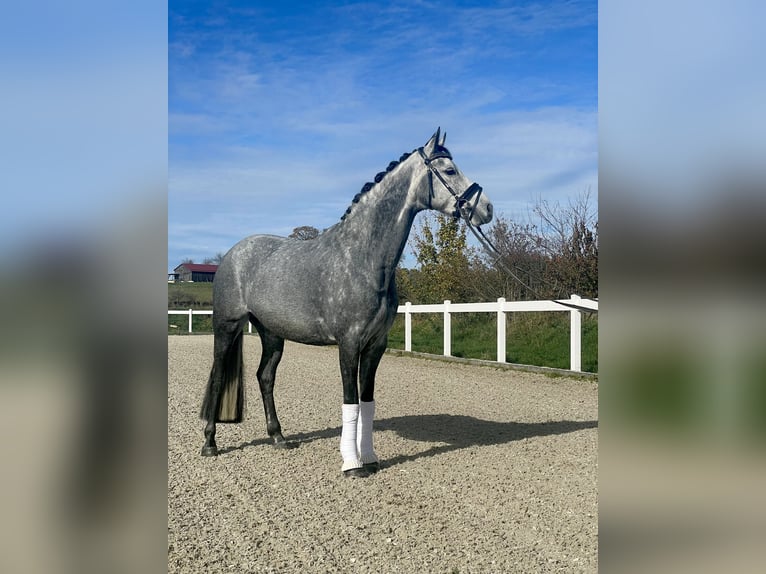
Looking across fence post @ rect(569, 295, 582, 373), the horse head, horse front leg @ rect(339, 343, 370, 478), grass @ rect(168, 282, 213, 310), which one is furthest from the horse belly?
grass @ rect(168, 282, 213, 310)

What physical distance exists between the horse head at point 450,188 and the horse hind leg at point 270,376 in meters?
1.96

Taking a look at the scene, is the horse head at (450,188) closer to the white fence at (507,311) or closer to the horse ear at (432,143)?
the horse ear at (432,143)

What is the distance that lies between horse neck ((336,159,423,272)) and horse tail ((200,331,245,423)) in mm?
1530

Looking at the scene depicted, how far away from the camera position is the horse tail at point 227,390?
5.50 m

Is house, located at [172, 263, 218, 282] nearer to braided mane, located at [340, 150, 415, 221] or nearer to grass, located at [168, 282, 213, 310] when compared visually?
grass, located at [168, 282, 213, 310]

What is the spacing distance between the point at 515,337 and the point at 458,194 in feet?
30.1

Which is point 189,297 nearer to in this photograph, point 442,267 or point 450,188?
point 442,267

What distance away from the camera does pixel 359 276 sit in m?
4.67

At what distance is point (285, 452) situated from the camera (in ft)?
17.7

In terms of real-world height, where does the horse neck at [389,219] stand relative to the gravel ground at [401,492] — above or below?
above

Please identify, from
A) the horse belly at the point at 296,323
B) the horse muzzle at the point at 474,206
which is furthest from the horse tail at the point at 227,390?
the horse muzzle at the point at 474,206

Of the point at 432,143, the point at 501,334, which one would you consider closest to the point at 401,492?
the point at 432,143
